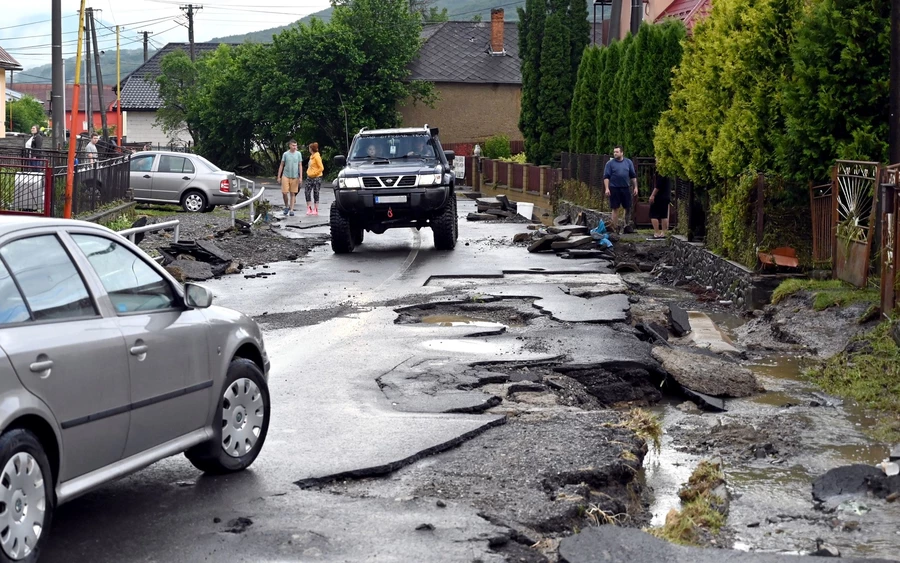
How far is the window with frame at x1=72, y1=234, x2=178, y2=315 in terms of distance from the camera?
5.57 m

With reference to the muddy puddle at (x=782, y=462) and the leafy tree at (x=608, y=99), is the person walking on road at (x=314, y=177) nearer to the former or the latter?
the leafy tree at (x=608, y=99)

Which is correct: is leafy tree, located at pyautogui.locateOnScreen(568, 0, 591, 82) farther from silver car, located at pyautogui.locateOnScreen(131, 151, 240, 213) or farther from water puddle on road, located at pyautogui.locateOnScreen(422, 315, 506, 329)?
water puddle on road, located at pyautogui.locateOnScreen(422, 315, 506, 329)

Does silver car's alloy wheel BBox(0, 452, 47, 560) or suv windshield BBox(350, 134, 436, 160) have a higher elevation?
suv windshield BBox(350, 134, 436, 160)

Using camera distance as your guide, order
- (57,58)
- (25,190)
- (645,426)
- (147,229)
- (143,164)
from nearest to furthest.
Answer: (645,426) → (147,229) → (25,190) → (57,58) → (143,164)

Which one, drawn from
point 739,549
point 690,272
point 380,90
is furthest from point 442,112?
point 739,549

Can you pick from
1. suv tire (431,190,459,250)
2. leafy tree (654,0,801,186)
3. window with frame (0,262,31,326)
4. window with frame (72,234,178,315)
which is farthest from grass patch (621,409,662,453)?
suv tire (431,190,459,250)

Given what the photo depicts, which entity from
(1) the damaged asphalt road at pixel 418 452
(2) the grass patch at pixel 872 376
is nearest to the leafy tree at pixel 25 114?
(1) the damaged asphalt road at pixel 418 452

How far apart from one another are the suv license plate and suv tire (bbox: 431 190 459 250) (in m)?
0.77

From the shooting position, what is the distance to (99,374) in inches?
202

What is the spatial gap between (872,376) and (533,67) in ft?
109

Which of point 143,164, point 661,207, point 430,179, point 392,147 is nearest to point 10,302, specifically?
point 430,179

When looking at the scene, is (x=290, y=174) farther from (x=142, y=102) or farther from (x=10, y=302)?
(x=142, y=102)

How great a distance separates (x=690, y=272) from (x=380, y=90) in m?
42.6

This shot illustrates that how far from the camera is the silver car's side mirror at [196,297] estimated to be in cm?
611
